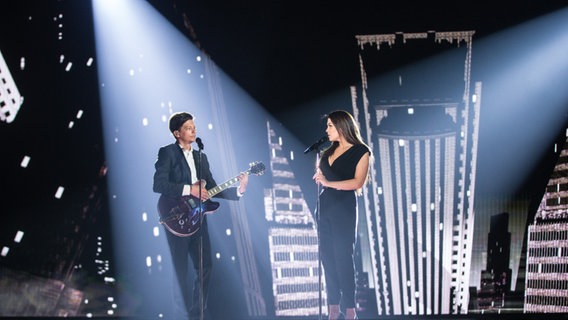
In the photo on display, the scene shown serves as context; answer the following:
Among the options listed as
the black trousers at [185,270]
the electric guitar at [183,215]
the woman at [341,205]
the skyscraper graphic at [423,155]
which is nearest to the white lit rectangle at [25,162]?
the electric guitar at [183,215]

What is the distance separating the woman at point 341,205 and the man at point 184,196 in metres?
0.99

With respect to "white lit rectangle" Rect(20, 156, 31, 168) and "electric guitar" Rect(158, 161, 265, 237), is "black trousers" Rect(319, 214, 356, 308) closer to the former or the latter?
"electric guitar" Rect(158, 161, 265, 237)

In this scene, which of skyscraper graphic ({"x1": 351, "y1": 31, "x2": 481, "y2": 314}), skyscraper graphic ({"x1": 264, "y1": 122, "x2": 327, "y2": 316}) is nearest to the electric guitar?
skyscraper graphic ({"x1": 264, "y1": 122, "x2": 327, "y2": 316})

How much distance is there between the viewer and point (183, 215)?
18.6ft

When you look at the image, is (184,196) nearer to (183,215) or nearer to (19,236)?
(183,215)

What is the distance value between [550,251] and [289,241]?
2.61 m

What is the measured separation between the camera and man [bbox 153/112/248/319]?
5.65 m

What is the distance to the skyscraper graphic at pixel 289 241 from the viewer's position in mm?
6883

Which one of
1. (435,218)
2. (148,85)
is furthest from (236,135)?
(435,218)

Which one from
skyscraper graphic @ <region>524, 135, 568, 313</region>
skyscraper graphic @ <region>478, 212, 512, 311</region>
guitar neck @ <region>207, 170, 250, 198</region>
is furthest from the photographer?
skyscraper graphic @ <region>478, 212, 512, 311</region>

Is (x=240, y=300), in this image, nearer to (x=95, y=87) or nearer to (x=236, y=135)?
(x=236, y=135)

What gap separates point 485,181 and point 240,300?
2.83 meters

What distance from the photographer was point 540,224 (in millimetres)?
6637

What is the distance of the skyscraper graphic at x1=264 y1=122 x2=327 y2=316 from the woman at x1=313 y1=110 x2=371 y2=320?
5.46 ft
